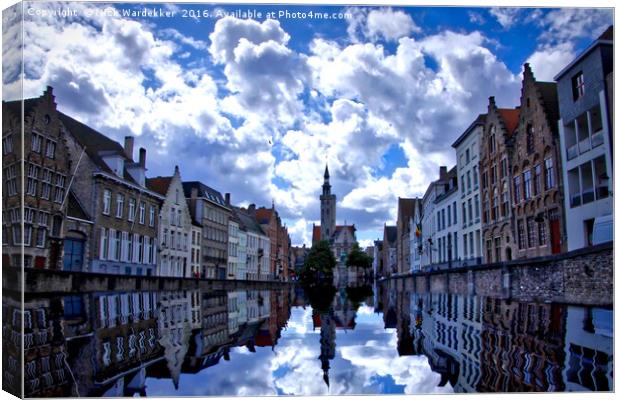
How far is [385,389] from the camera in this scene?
5383 mm

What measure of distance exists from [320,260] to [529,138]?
190 ft

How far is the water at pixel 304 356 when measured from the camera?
5359 millimetres

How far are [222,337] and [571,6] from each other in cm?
729

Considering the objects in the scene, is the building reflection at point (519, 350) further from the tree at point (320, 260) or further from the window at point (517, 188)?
the tree at point (320, 260)

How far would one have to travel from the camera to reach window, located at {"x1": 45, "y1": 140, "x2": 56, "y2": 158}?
7606 mm

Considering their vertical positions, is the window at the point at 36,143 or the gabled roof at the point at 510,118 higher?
the gabled roof at the point at 510,118

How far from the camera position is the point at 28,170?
621 centimetres

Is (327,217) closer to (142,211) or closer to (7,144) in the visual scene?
(142,211)

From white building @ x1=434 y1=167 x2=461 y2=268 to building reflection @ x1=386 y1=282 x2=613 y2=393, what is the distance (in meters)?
28.3

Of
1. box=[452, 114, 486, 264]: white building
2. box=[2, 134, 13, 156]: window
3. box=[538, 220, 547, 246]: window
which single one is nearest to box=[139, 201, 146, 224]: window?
box=[2, 134, 13, 156]: window

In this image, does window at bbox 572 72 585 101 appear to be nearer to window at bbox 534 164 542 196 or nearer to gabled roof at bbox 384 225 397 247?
window at bbox 534 164 542 196

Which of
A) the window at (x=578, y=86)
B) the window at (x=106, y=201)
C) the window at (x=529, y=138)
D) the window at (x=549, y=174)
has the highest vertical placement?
the window at (x=529, y=138)

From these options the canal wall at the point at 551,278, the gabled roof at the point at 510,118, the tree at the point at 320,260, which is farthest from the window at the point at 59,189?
the tree at the point at 320,260

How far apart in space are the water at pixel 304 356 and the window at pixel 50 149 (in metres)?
2.66
